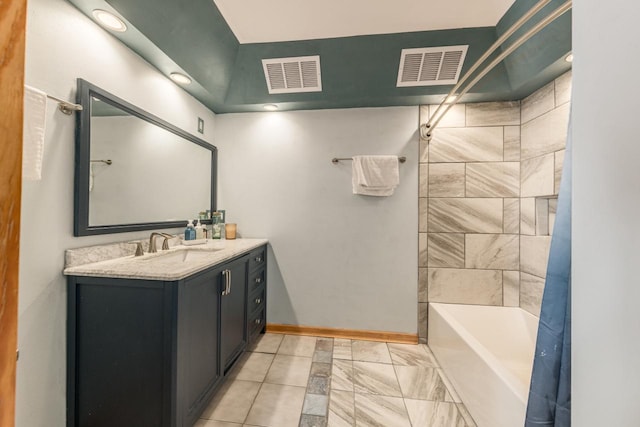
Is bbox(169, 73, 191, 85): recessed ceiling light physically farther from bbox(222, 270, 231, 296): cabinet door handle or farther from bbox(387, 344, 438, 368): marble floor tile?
bbox(387, 344, 438, 368): marble floor tile

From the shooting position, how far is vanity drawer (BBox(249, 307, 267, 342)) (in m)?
2.11

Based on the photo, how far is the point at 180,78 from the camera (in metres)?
1.95

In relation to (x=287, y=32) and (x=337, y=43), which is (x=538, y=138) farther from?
(x=287, y=32)

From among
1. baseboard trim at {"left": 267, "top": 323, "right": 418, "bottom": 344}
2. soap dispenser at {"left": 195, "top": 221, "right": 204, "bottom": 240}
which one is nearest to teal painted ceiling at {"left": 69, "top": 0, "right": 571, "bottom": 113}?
soap dispenser at {"left": 195, "top": 221, "right": 204, "bottom": 240}

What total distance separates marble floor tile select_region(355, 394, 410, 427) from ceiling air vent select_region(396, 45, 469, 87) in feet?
7.80

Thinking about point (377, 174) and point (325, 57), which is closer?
point (325, 57)

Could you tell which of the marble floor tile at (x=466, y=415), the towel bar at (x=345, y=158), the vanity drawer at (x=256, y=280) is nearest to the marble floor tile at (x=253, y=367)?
the vanity drawer at (x=256, y=280)

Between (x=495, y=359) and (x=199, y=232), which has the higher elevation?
(x=199, y=232)

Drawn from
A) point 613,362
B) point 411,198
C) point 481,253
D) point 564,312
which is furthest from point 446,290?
point 613,362

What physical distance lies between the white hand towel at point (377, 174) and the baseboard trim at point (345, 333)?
1322 millimetres

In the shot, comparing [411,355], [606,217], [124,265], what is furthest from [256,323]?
[606,217]

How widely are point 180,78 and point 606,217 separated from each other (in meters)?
2.41

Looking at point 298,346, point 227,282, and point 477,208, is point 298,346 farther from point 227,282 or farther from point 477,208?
point 477,208

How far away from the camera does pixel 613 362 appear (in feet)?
1.33
